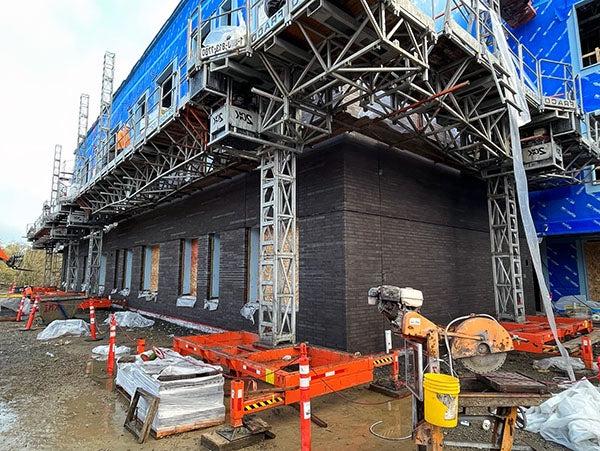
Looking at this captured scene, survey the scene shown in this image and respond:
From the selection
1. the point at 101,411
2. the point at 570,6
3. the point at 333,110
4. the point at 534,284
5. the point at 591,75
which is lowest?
the point at 101,411

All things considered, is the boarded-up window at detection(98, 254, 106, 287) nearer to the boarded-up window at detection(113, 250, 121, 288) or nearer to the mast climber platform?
the boarded-up window at detection(113, 250, 121, 288)

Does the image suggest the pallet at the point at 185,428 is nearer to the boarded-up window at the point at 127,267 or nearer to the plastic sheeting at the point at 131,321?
the plastic sheeting at the point at 131,321

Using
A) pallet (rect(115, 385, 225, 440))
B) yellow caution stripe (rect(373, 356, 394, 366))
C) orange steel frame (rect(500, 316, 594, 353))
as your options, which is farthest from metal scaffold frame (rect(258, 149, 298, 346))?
orange steel frame (rect(500, 316, 594, 353))

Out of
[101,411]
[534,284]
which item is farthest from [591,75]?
[101,411]

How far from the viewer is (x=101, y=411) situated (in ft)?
18.5

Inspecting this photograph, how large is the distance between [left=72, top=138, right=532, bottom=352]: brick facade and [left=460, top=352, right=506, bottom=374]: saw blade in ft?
12.7

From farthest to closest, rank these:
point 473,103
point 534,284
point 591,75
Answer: point 534,284 → point 591,75 → point 473,103

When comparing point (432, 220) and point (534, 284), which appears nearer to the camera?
point (432, 220)

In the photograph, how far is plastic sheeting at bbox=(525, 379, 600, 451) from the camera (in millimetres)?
4152

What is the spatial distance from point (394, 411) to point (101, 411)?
4.46 meters

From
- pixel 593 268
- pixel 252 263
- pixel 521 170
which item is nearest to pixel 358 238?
pixel 521 170

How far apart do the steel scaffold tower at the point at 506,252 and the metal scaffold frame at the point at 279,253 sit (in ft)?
22.4

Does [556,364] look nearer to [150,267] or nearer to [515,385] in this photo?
[515,385]

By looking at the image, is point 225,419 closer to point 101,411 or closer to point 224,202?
point 101,411
